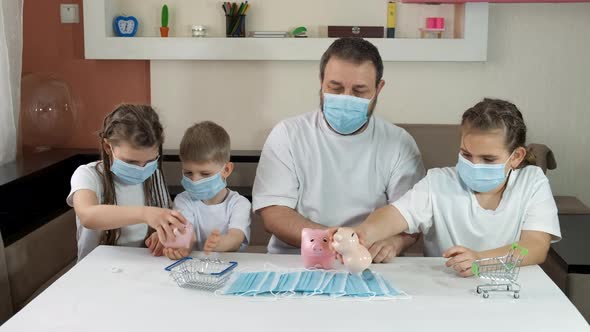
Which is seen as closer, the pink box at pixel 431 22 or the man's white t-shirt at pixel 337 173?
the man's white t-shirt at pixel 337 173

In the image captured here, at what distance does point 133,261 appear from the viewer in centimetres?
189

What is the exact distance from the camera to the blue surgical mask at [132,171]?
206cm

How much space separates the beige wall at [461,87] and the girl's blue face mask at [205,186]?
1520mm

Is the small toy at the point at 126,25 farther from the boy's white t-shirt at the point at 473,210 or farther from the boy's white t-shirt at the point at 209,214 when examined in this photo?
the boy's white t-shirt at the point at 473,210

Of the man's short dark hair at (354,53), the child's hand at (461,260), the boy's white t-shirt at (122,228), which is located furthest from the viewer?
the man's short dark hair at (354,53)

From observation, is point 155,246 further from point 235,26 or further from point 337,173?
point 235,26

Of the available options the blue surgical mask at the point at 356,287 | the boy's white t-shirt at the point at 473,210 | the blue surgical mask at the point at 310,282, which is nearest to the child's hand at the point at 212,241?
the blue surgical mask at the point at 310,282

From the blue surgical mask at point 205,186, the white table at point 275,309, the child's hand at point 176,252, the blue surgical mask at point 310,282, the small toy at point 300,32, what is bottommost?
the white table at point 275,309

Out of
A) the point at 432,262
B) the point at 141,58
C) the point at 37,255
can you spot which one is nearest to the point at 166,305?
the point at 432,262

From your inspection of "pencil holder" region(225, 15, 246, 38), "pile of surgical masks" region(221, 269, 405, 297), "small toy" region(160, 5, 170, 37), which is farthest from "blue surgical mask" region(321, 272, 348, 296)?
"small toy" region(160, 5, 170, 37)

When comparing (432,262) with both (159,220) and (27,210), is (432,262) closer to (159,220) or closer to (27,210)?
(159,220)

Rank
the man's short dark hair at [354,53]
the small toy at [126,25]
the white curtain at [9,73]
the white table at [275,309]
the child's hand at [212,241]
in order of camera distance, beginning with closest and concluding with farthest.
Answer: the white table at [275,309] < the child's hand at [212,241] < the man's short dark hair at [354,53] < the white curtain at [9,73] < the small toy at [126,25]

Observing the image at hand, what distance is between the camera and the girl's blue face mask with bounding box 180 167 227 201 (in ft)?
6.85

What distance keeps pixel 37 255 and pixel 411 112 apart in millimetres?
1768
